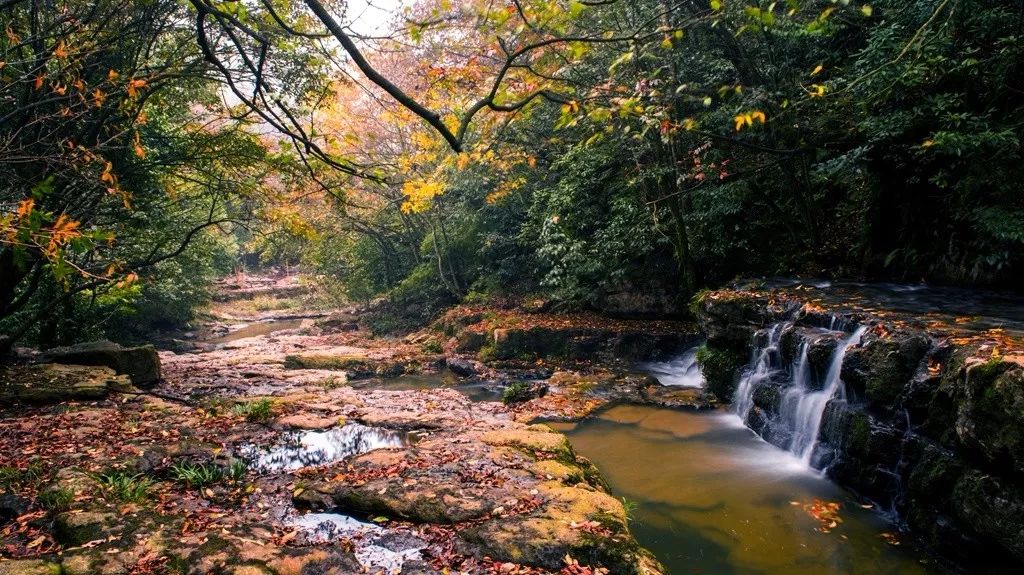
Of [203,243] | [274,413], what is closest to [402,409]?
[274,413]

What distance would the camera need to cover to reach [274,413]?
7.20m

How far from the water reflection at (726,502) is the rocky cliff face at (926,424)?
15.4 inches

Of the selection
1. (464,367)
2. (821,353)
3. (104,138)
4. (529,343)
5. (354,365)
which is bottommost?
(354,365)

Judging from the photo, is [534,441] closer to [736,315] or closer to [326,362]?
[736,315]

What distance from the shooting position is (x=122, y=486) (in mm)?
4340

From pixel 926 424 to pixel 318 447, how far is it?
6643 millimetres

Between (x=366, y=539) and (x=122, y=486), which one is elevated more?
(x=122, y=486)

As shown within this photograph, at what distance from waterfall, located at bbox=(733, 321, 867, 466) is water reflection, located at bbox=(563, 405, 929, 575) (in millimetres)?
254

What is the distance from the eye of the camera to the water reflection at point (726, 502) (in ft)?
15.5

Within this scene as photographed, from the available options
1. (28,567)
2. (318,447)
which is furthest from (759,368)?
(28,567)

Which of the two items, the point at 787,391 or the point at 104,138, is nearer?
the point at 787,391

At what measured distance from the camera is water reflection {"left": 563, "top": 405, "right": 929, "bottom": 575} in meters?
4.73

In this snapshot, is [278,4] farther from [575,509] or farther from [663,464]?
[663,464]

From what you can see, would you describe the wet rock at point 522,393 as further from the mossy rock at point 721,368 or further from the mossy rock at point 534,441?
the mossy rock at point 534,441
